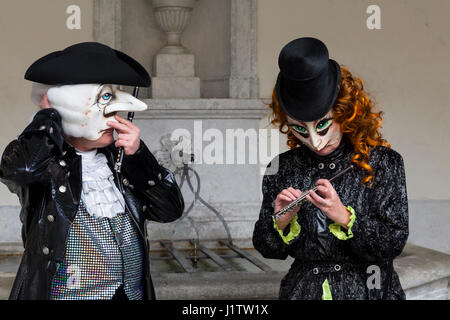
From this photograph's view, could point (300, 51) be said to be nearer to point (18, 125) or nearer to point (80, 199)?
point (80, 199)

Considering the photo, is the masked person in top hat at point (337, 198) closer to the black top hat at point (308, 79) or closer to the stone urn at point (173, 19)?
the black top hat at point (308, 79)

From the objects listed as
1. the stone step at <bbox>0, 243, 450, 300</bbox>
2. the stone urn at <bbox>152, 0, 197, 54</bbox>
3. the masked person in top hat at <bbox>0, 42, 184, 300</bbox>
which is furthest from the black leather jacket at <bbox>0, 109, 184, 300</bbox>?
the stone urn at <bbox>152, 0, 197, 54</bbox>

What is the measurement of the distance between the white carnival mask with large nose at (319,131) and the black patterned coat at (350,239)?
0.06 m

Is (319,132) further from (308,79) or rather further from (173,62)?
(173,62)

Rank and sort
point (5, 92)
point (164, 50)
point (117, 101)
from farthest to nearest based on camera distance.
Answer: point (164, 50) → point (5, 92) → point (117, 101)

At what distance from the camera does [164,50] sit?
19.5 ft

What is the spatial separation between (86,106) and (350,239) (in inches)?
35.1

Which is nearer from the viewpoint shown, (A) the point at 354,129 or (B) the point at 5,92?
(A) the point at 354,129

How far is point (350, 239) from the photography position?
2.26 meters

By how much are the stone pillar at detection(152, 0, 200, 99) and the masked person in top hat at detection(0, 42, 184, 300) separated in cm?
336

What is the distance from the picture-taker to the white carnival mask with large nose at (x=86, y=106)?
233 cm

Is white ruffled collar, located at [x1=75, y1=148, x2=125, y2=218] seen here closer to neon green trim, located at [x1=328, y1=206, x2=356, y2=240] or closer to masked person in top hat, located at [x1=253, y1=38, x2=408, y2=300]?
masked person in top hat, located at [x1=253, y1=38, x2=408, y2=300]

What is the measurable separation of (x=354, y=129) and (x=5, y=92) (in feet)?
12.5
